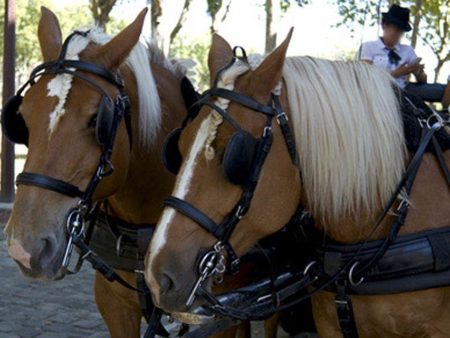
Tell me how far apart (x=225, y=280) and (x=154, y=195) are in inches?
22.3

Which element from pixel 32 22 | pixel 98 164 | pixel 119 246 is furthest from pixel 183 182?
pixel 32 22

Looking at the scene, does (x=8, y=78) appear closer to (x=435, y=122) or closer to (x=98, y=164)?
(x=98, y=164)

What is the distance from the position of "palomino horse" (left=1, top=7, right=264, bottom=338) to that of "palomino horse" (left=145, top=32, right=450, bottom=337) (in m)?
0.49

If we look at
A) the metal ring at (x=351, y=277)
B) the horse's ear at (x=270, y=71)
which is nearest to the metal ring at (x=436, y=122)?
the metal ring at (x=351, y=277)

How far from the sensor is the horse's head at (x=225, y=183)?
2.41 meters

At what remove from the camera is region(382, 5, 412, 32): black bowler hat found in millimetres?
5160

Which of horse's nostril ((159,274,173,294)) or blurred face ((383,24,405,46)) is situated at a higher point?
blurred face ((383,24,405,46))

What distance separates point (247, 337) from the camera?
4711mm

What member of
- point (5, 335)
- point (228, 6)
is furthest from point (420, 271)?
point (228, 6)

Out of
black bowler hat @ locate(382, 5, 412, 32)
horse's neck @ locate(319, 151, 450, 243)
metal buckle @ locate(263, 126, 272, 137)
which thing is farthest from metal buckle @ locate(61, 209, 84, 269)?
black bowler hat @ locate(382, 5, 412, 32)

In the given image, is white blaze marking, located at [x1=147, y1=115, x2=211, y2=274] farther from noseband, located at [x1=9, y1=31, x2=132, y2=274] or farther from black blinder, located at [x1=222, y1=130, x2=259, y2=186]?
noseband, located at [x1=9, y1=31, x2=132, y2=274]

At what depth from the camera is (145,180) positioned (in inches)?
136

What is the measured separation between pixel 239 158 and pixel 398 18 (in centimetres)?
323

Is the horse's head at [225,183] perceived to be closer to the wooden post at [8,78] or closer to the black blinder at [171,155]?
the black blinder at [171,155]
